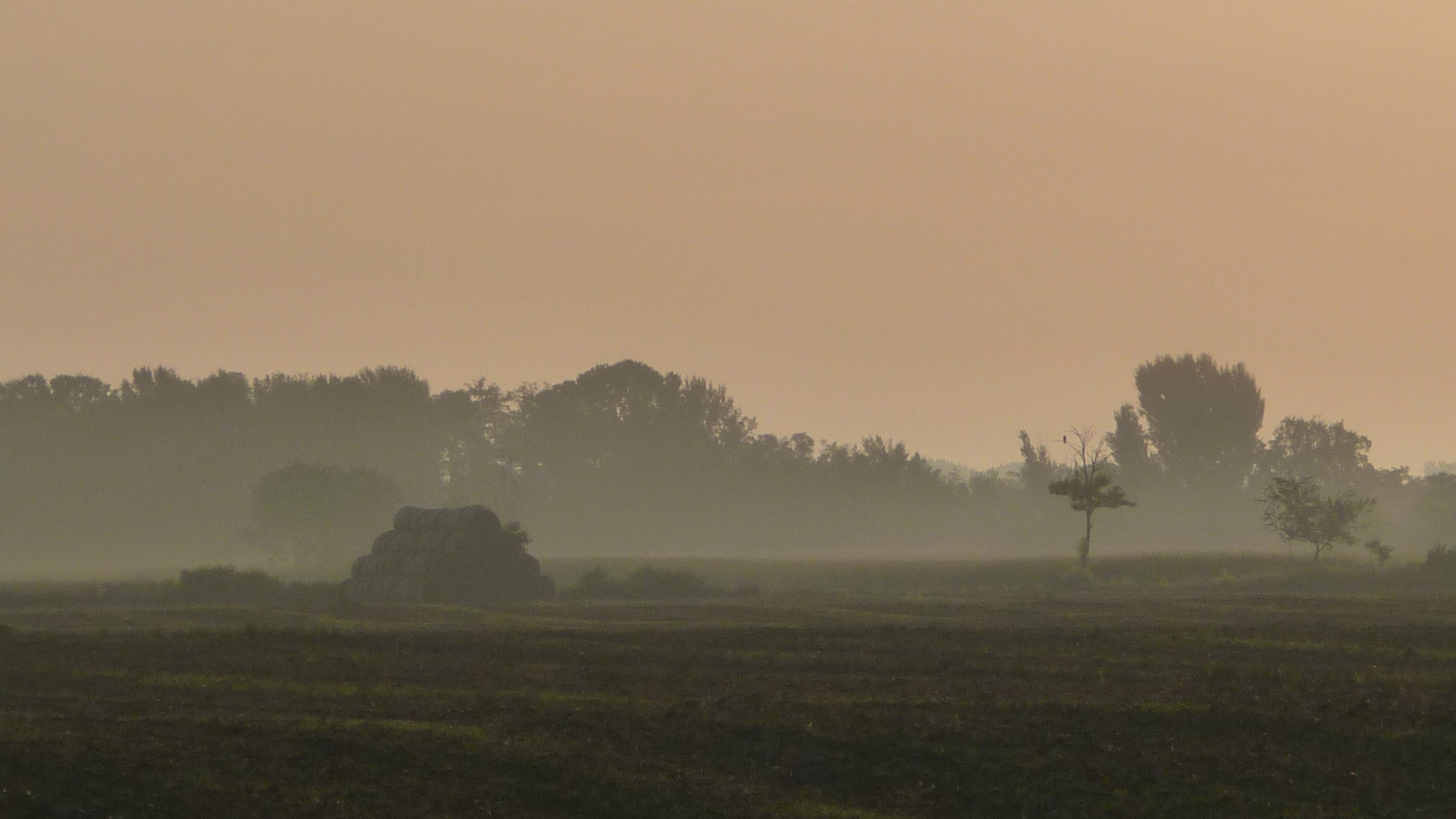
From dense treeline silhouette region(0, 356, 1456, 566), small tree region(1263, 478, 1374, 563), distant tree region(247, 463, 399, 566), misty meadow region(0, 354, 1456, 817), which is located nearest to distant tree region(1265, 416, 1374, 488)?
dense treeline silhouette region(0, 356, 1456, 566)

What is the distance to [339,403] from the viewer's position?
165375 millimetres

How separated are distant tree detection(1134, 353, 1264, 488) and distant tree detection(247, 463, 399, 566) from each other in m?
108

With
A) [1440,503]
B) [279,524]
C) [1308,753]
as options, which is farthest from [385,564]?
[1440,503]

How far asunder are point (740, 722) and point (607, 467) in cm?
14737

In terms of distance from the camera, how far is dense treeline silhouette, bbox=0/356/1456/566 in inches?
5979

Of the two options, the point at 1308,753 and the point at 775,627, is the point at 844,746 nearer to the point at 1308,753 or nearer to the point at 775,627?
the point at 1308,753

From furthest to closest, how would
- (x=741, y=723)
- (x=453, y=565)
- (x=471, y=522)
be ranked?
(x=471, y=522), (x=453, y=565), (x=741, y=723)

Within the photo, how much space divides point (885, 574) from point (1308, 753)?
6005cm

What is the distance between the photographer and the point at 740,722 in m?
27.3

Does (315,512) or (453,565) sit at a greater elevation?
(315,512)

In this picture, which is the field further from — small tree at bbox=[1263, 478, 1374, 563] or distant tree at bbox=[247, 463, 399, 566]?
distant tree at bbox=[247, 463, 399, 566]

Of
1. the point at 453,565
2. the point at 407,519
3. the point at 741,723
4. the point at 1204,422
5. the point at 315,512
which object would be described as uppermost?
the point at 1204,422

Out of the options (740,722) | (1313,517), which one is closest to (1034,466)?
(1313,517)

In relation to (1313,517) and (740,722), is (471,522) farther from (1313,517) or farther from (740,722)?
(1313,517)
